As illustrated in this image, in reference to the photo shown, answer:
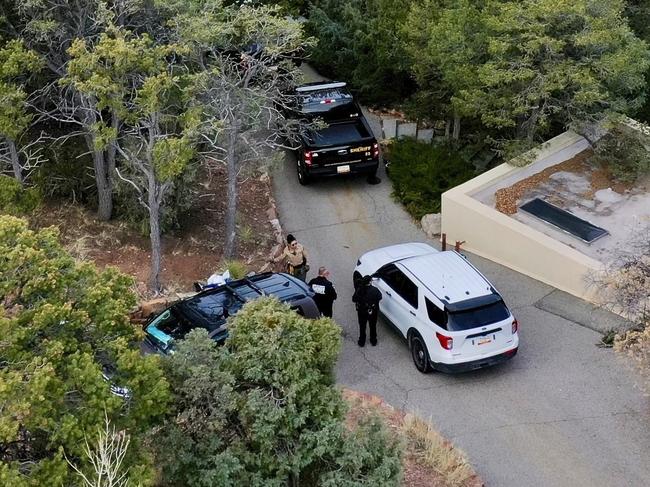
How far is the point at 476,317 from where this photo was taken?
12.1m

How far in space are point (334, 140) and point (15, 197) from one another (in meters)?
7.11

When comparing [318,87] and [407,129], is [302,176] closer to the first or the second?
[318,87]

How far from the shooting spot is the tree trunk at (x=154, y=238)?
13734mm

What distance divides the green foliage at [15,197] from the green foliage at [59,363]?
20.2ft

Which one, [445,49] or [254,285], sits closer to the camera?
[254,285]

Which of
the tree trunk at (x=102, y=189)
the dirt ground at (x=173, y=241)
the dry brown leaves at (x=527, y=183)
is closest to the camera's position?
Result: the dirt ground at (x=173, y=241)

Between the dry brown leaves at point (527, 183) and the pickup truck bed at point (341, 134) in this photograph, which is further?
the pickup truck bed at point (341, 134)

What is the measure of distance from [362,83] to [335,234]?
21.1 ft

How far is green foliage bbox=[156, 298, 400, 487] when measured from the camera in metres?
8.09

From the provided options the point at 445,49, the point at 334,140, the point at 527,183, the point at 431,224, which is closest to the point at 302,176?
the point at 334,140

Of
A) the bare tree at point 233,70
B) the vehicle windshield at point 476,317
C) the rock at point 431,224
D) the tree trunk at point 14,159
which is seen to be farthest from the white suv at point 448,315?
the tree trunk at point 14,159

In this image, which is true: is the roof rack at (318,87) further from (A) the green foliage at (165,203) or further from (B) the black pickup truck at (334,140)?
(A) the green foliage at (165,203)

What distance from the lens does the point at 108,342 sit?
25.6 ft

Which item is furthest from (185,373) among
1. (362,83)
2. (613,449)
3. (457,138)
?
(362,83)
